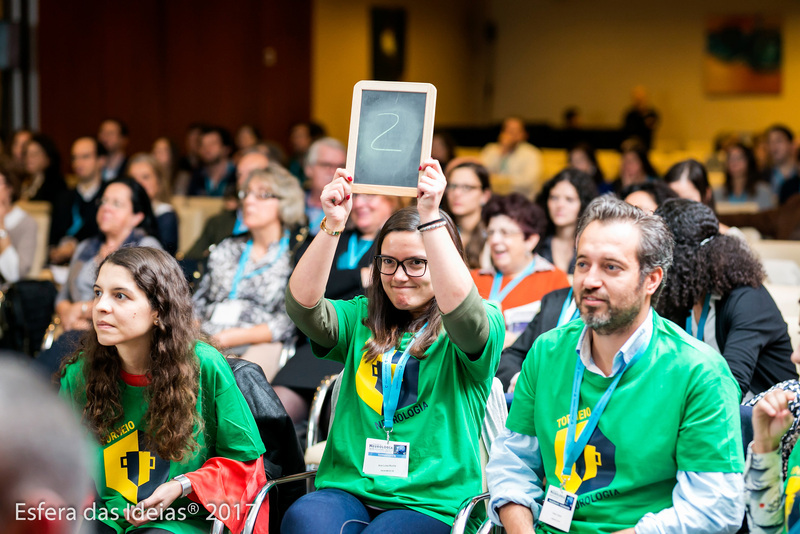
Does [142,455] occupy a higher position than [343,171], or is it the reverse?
[343,171]

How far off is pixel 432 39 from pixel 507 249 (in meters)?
13.3

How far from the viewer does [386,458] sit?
7.27ft

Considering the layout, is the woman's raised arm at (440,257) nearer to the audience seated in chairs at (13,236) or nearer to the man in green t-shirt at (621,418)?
the man in green t-shirt at (621,418)

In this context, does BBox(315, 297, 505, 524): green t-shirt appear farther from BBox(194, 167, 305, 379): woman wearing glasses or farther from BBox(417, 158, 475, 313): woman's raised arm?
BBox(194, 167, 305, 379): woman wearing glasses

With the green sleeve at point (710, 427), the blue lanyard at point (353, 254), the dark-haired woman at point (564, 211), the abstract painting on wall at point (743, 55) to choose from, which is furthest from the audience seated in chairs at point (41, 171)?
the abstract painting on wall at point (743, 55)

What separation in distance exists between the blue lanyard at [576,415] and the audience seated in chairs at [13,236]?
13.8 ft

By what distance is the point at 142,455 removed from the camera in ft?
7.33

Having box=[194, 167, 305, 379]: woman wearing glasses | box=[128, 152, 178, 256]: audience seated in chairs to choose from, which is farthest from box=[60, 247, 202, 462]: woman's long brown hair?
box=[128, 152, 178, 256]: audience seated in chairs

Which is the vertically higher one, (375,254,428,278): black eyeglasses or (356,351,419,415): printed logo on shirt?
(375,254,428,278): black eyeglasses

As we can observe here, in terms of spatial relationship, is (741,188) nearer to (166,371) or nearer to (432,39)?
(166,371)

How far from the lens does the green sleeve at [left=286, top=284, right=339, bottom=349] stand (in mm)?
2219

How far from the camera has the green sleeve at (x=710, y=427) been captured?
70.7 inches

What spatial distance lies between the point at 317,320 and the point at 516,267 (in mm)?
1813

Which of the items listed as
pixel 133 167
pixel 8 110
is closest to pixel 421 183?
pixel 133 167
